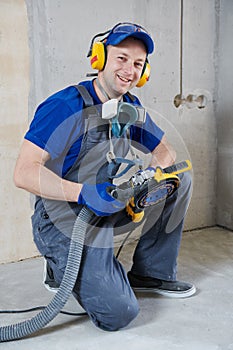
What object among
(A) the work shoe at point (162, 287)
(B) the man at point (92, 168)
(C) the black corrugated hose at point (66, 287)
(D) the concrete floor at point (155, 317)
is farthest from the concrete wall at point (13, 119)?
(C) the black corrugated hose at point (66, 287)

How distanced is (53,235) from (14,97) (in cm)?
91

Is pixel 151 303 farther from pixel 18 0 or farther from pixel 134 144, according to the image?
pixel 18 0

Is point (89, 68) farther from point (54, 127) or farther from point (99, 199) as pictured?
point (99, 199)

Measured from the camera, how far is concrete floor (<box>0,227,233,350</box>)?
159 cm

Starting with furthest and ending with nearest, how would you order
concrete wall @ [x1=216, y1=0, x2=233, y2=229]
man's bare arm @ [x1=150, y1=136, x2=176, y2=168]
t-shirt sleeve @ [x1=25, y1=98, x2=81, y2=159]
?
1. concrete wall @ [x1=216, y1=0, x2=233, y2=229]
2. man's bare arm @ [x1=150, y1=136, x2=176, y2=168]
3. t-shirt sleeve @ [x1=25, y1=98, x2=81, y2=159]

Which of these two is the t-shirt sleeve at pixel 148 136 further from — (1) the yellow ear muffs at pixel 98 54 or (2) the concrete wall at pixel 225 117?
(2) the concrete wall at pixel 225 117

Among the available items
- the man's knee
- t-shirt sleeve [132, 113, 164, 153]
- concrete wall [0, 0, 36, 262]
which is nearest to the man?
the man's knee

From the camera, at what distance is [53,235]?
1.74 metres

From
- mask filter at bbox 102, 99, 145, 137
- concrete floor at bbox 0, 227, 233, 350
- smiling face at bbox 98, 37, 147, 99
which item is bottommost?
concrete floor at bbox 0, 227, 233, 350

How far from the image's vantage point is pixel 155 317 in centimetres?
179

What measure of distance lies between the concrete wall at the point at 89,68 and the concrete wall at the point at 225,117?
0.02m

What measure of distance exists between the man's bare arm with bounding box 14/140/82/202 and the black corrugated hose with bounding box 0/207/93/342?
0.09 m

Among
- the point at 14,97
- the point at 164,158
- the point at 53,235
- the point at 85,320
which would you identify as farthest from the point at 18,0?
the point at 85,320

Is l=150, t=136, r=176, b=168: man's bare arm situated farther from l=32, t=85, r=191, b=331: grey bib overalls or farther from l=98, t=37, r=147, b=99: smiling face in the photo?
l=98, t=37, r=147, b=99: smiling face
